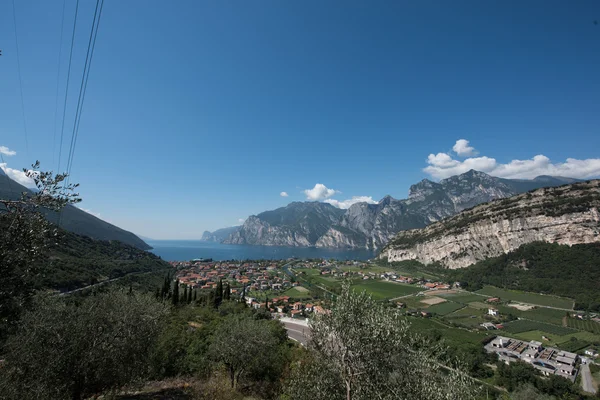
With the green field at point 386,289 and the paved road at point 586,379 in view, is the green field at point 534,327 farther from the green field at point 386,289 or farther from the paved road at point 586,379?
the green field at point 386,289

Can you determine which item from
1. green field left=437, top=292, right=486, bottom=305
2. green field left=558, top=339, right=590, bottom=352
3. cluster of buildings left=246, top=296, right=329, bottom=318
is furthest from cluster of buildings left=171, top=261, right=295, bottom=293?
green field left=558, top=339, right=590, bottom=352

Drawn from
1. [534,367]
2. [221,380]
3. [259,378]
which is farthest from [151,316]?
[534,367]

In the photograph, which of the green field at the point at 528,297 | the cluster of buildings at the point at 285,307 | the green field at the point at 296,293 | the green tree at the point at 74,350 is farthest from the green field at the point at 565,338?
the green tree at the point at 74,350

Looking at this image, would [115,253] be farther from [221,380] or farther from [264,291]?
[221,380]

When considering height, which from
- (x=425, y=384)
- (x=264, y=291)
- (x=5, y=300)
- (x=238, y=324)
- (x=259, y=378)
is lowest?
(x=264, y=291)

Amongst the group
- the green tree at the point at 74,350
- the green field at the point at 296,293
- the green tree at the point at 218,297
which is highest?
the green tree at the point at 74,350

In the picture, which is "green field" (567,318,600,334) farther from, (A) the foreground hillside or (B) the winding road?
(A) the foreground hillside
